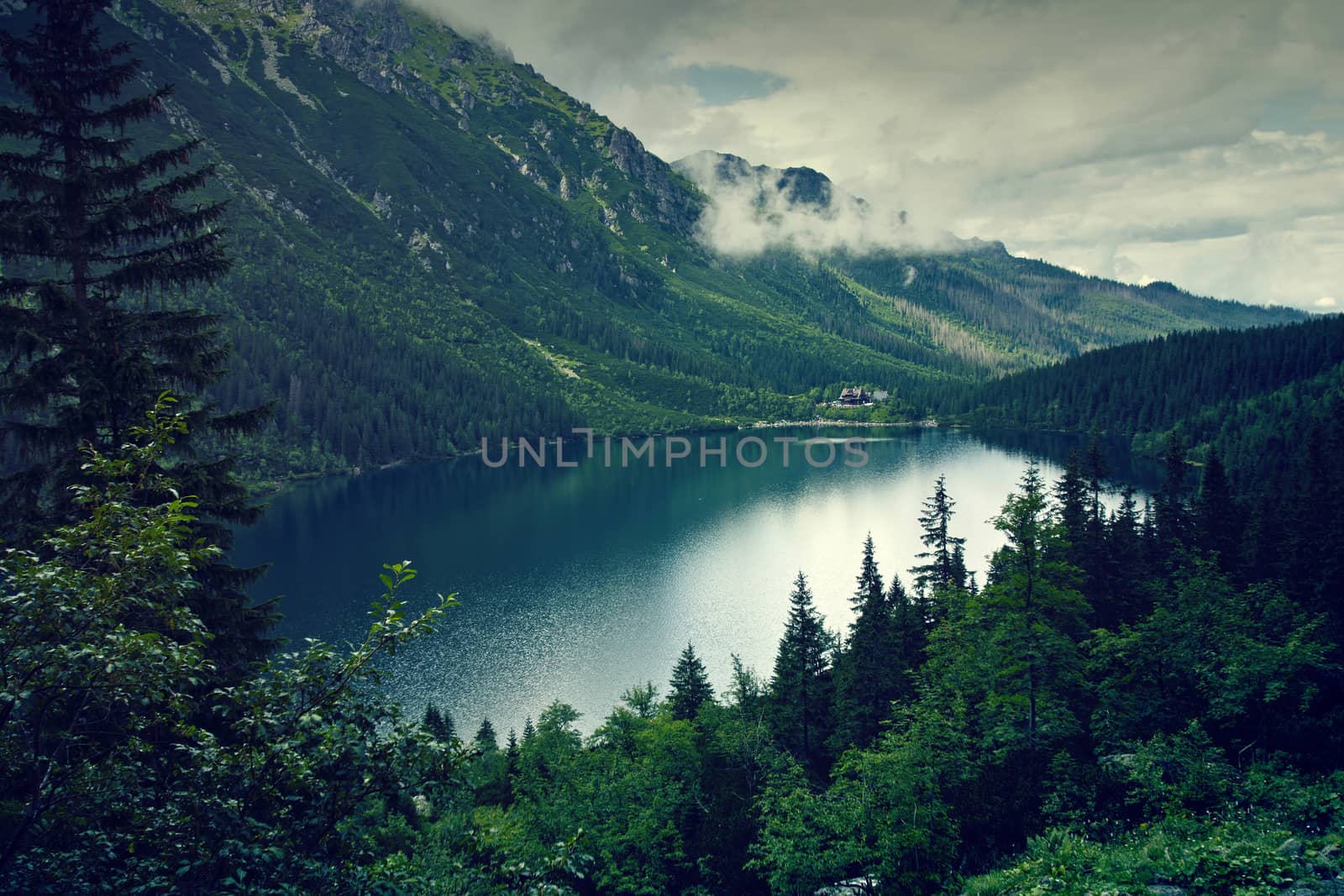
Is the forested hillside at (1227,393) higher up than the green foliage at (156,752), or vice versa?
the forested hillside at (1227,393)

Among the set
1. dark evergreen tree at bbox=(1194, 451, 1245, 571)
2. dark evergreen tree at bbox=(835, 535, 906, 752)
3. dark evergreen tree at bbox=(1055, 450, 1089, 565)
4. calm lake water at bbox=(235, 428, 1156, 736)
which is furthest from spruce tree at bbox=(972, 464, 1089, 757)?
calm lake water at bbox=(235, 428, 1156, 736)

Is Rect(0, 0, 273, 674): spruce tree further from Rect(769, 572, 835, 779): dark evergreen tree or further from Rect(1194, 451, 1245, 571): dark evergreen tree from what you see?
Rect(1194, 451, 1245, 571): dark evergreen tree

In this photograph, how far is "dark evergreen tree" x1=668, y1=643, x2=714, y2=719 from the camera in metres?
40.2

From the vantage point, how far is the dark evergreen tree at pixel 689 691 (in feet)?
132

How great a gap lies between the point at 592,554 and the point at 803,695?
59142mm

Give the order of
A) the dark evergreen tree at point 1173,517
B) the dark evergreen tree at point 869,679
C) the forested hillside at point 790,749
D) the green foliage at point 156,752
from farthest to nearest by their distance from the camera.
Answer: the dark evergreen tree at point 1173,517, the dark evergreen tree at point 869,679, the forested hillside at point 790,749, the green foliage at point 156,752

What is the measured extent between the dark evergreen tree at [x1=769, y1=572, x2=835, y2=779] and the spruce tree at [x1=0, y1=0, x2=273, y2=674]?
28.6 metres

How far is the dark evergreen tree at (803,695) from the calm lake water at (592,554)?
59.1ft

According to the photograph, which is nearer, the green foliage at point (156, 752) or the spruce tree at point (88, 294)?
the green foliage at point (156, 752)

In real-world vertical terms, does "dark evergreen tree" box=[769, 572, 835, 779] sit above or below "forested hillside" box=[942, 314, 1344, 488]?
below

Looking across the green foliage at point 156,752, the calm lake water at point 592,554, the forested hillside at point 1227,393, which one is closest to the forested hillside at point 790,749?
the green foliage at point 156,752

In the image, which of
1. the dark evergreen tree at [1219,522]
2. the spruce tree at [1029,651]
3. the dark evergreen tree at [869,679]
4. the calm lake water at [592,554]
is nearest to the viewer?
the spruce tree at [1029,651]

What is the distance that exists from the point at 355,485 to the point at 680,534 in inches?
3152

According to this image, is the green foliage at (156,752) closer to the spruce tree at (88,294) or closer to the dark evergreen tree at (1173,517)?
the spruce tree at (88,294)
